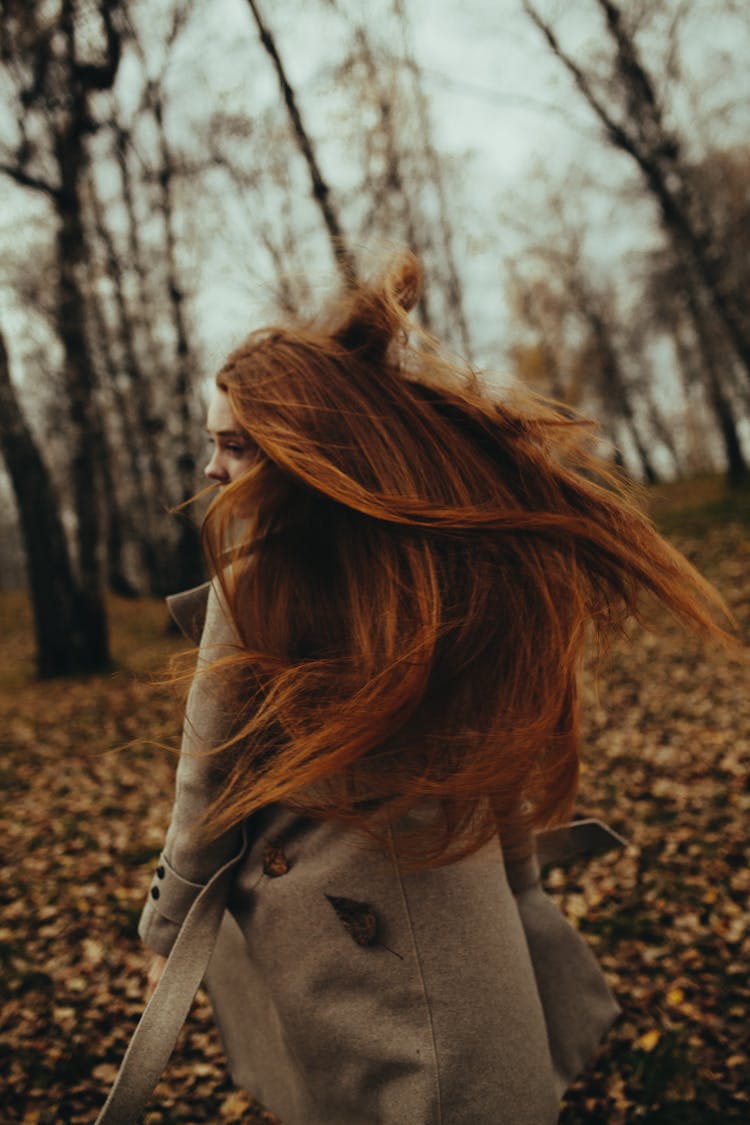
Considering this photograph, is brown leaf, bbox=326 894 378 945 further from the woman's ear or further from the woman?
the woman's ear

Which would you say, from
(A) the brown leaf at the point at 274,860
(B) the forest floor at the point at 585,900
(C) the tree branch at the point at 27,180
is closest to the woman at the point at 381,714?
(A) the brown leaf at the point at 274,860

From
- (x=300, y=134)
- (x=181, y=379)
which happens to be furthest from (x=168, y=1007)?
(x=181, y=379)

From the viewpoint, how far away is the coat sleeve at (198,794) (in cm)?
163

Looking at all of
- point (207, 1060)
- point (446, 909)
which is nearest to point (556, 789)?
point (446, 909)

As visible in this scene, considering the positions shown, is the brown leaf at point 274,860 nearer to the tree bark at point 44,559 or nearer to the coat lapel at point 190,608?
the coat lapel at point 190,608

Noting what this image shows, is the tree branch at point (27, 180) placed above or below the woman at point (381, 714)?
above

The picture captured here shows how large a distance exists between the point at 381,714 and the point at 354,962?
1.79 ft

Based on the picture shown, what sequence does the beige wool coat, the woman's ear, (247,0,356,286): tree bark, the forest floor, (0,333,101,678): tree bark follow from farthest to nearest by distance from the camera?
(0,333,101,678): tree bark
(247,0,356,286): tree bark
the forest floor
the woman's ear
the beige wool coat

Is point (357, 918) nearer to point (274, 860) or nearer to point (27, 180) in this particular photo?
point (274, 860)

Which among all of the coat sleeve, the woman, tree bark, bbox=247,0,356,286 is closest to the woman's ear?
the woman

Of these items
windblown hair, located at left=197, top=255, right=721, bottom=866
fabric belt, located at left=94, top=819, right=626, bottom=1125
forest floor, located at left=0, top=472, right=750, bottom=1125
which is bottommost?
forest floor, located at left=0, top=472, right=750, bottom=1125

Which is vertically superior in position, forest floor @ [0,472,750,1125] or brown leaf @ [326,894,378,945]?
brown leaf @ [326,894,378,945]

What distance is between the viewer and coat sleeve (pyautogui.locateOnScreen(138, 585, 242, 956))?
1.63 meters

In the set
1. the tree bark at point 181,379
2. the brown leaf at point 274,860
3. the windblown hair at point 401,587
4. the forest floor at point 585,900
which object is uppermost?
the tree bark at point 181,379
